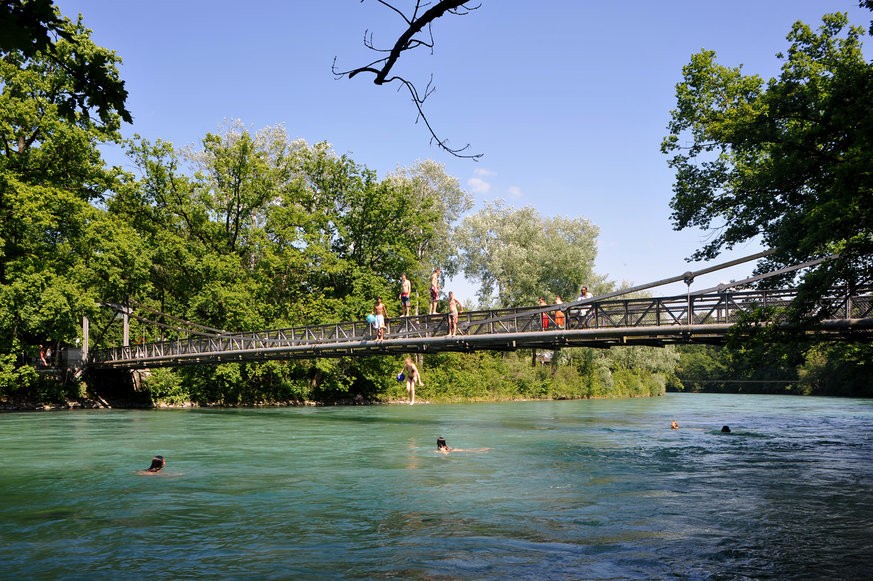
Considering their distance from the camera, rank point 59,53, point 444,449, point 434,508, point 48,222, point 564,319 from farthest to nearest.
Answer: point 48,222, point 564,319, point 444,449, point 434,508, point 59,53

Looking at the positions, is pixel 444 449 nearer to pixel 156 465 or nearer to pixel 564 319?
pixel 156 465

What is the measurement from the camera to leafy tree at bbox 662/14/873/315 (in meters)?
10.9

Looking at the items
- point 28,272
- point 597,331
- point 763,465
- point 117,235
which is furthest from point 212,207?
point 763,465

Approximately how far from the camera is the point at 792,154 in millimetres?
14789

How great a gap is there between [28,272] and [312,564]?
28.1 m

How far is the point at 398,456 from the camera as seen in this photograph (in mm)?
16656

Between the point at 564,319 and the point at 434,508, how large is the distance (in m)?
13.6

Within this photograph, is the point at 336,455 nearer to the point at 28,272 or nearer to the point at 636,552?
the point at 636,552

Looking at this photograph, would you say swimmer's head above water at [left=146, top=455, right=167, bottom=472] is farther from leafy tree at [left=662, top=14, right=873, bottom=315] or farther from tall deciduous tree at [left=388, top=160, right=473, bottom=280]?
tall deciduous tree at [left=388, top=160, right=473, bottom=280]

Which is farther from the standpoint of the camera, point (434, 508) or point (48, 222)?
point (48, 222)

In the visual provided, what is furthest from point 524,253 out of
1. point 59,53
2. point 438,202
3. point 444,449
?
point 59,53

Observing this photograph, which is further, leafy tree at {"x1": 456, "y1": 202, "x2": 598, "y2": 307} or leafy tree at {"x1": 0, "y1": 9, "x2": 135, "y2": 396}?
leafy tree at {"x1": 456, "y1": 202, "x2": 598, "y2": 307}

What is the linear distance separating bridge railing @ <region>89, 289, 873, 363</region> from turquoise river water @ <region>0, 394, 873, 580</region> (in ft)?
10.6

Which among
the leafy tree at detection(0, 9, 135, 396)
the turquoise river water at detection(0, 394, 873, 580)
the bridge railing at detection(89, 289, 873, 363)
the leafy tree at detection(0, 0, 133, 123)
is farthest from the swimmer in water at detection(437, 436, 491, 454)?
the leafy tree at detection(0, 9, 135, 396)
